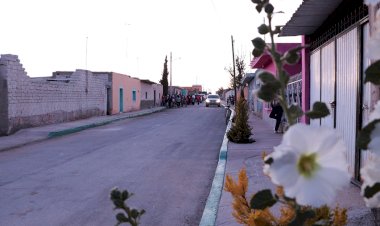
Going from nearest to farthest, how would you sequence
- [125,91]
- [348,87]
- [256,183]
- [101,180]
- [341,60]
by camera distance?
[348,87] < [341,60] < [256,183] < [101,180] < [125,91]

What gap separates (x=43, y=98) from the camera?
21297 millimetres

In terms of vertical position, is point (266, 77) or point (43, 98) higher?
point (43, 98)

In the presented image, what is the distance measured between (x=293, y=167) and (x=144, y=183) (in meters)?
7.39

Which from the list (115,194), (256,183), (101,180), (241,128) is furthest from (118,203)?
(241,128)

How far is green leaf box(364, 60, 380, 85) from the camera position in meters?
0.85

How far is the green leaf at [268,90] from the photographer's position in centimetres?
95

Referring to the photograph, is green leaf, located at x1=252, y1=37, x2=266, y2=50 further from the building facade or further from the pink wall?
the pink wall

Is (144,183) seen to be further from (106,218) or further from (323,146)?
(323,146)

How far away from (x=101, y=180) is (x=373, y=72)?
7819mm

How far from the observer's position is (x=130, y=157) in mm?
11344

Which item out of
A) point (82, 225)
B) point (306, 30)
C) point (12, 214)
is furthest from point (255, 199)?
point (306, 30)

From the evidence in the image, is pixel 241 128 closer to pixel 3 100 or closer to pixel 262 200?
pixel 3 100

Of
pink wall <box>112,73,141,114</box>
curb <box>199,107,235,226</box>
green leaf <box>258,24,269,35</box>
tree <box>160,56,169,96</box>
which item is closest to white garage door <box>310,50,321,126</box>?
curb <box>199,107,235,226</box>

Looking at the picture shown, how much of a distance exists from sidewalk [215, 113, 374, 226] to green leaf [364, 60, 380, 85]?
208 mm
